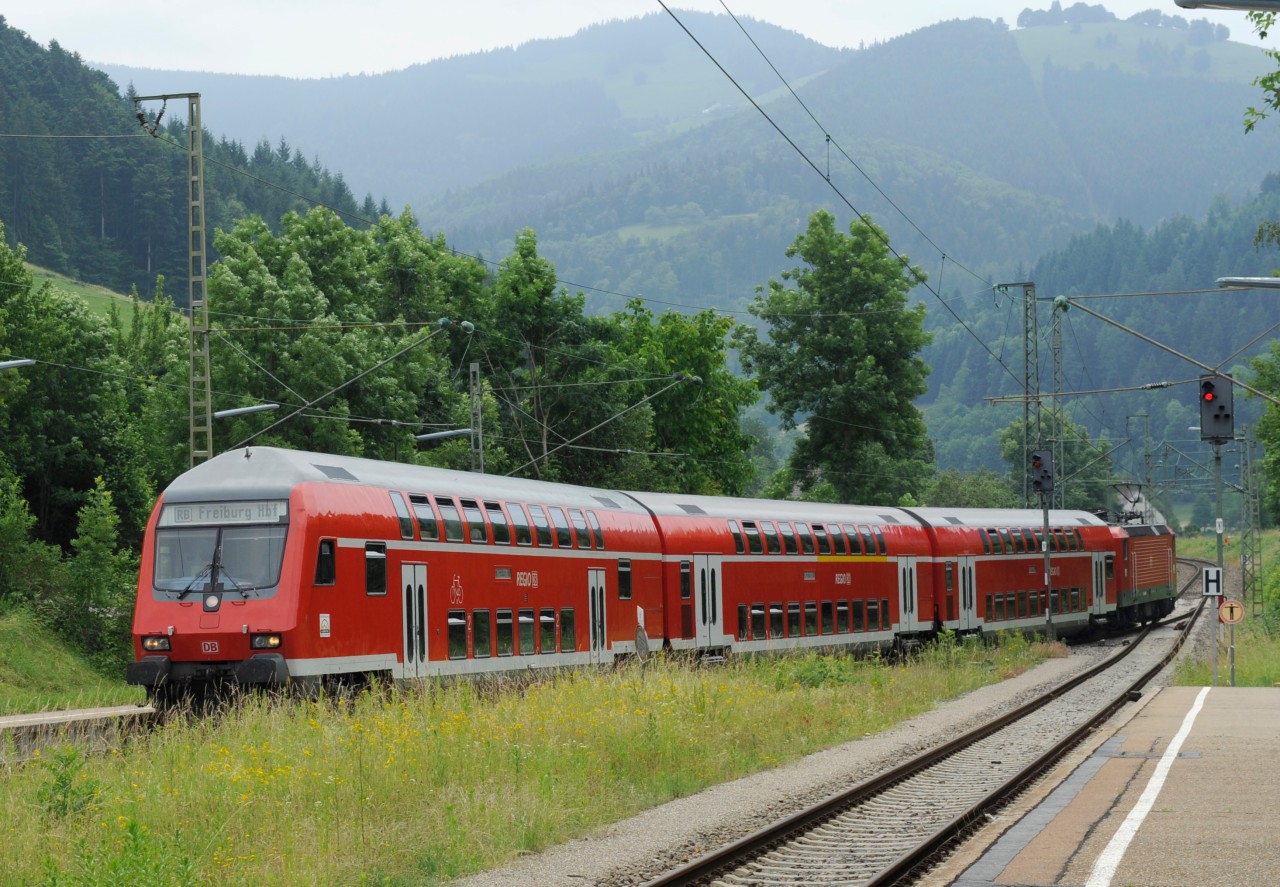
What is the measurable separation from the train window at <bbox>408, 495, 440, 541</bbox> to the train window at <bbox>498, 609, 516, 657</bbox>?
7.46ft

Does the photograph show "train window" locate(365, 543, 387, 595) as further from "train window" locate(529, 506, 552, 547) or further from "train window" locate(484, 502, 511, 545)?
"train window" locate(529, 506, 552, 547)

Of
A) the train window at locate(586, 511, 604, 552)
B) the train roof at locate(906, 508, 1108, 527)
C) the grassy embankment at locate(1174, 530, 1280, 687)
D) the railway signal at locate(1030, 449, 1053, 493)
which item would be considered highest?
the railway signal at locate(1030, 449, 1053, 493)

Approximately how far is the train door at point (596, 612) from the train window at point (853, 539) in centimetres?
1198

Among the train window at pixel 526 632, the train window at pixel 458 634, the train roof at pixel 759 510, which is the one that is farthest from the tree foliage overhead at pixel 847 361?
the train window at pixel 458 634

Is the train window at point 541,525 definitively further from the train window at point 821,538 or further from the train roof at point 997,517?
the train roof at point 997,517

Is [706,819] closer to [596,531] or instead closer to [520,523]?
[520,523]

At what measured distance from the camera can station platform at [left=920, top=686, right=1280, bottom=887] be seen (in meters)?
11.5

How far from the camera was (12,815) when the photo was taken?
12328 millimetres

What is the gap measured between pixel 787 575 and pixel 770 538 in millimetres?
1012

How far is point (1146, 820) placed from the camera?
45.6 feet

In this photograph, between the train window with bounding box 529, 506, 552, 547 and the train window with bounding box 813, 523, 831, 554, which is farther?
the train window with bounding box 813, 523, 831, 554

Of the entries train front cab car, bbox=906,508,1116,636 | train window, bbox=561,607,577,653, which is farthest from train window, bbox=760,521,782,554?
train front cab car, bbox=906,508,1116,636

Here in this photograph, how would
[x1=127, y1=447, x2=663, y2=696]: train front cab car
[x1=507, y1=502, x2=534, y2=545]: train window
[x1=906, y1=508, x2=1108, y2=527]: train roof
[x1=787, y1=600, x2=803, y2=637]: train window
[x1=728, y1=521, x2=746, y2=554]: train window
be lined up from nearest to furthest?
[x1=127, y1=447, x2=663, y2=696]: train front cab car
[x1=507, y1=502, x2=534, y2=545]: train window
[x1=728, y1=521, x2=746, y2=554]: train window
[x1=787, y1=600, x2=803, y2=637]: train window
[x1=906, y1=508, x2=1108, y2=527]: train roof

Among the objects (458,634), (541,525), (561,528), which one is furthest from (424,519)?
(561,528)
